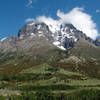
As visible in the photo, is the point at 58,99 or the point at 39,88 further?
the point at 39,88

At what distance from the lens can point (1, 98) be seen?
141875 mm

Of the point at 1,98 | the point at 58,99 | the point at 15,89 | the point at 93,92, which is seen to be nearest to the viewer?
the point at 1,98

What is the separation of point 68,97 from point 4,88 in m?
76.2

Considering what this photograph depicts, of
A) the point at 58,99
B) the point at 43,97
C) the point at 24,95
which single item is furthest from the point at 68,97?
the point at 24,95

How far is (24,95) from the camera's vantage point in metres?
158

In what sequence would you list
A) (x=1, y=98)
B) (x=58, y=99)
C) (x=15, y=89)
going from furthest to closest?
(x=15, y=89), (x=58, y=99), (x=1, y=98)

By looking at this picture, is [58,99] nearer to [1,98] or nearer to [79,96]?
[79,96]

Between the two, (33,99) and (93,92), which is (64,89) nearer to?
(93,92)

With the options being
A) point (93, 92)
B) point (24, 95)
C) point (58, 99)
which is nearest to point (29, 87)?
point (24, 95)

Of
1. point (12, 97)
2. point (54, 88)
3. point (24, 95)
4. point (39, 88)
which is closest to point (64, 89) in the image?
point (54, 88)

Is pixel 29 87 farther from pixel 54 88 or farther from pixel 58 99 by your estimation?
pixel 58 99

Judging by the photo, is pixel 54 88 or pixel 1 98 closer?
pixel 1 98

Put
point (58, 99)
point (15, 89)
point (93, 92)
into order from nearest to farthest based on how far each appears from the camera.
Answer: point (58, 99) < point (93, 92) < point (15, 89)

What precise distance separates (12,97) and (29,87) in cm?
4941
